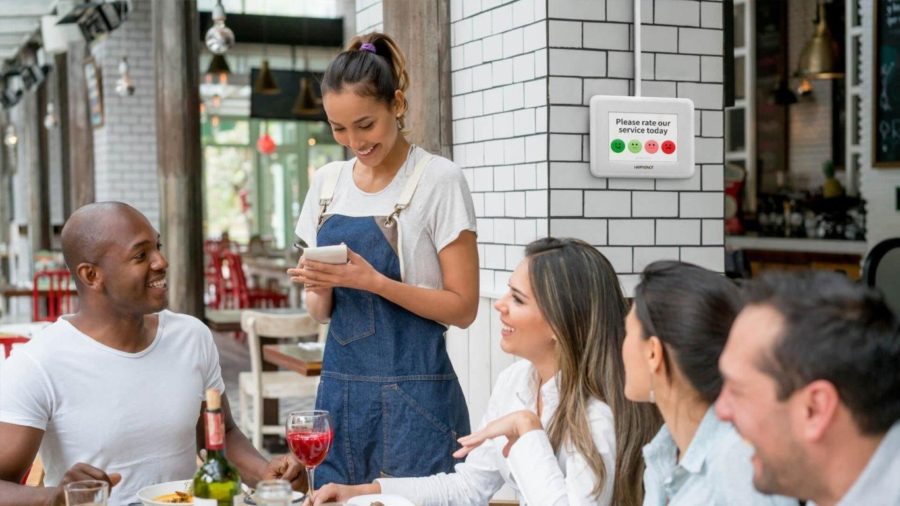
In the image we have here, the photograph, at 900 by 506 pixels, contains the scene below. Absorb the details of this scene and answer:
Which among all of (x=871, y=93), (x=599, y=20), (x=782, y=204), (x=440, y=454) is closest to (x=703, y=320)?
(x=440, y=454)

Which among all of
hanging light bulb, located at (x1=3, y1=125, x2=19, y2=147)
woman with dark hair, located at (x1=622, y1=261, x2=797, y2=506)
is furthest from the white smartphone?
hanging light bulb, located at (x1=3, y1=125, x2=19, y2=147)

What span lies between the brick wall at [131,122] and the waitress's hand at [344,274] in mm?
9006

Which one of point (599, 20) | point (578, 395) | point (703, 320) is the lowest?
point (578, 395)

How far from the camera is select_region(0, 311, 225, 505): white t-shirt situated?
2.20 m

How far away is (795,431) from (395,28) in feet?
10.7

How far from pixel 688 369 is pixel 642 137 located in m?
2.10

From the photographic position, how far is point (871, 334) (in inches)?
47.4

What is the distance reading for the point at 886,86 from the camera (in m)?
8.06

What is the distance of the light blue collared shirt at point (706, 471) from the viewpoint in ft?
5.36

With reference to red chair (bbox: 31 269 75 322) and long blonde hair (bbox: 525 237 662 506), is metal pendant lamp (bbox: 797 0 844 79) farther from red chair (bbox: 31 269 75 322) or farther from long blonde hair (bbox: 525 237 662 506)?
long blonde hair (bbox: 525 237 662 506)

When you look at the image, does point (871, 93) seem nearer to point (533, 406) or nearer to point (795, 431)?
point (533, 406)

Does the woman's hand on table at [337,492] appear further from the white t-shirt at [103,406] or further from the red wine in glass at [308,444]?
the white t-shirt at [103,406]

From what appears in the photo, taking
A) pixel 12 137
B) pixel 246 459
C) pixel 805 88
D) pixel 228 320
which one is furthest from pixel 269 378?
pixel 12 137

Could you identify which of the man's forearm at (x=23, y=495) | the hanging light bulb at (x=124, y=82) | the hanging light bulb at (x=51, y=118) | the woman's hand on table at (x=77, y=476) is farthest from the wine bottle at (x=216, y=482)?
the hanging light bulb at (x=51, y=118)
